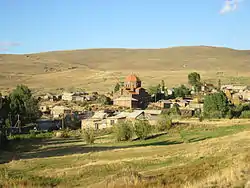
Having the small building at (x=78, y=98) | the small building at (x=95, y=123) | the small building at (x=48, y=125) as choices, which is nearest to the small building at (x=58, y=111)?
the small building at (x=48, y=125)

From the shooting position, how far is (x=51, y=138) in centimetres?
4791

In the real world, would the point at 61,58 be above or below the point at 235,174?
above

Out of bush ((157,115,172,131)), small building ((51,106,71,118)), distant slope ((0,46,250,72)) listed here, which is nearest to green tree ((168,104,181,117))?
bush ((157,115,172,131))

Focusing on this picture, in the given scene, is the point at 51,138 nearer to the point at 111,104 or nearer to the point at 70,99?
the point at 111,104

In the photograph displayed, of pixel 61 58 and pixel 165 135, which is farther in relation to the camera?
pixel 61 58

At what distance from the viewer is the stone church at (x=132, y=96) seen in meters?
69.9

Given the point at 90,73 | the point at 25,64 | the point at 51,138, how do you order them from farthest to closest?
1. the point at 25,64
2. the point at 90,73
3. the point at 51,138

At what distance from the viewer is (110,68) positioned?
547ft

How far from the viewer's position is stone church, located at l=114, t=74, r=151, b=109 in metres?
69.9

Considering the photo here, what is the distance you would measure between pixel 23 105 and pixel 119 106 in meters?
19.0

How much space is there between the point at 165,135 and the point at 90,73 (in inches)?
4158

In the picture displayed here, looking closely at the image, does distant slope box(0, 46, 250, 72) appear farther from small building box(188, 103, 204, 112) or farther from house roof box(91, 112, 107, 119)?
house roof box(91, 112, 107, 119)

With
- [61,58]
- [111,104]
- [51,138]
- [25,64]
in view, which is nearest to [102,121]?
[51,138]

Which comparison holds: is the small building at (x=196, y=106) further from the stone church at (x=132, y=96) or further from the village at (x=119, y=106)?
the stone church at (x=132, y=96)
